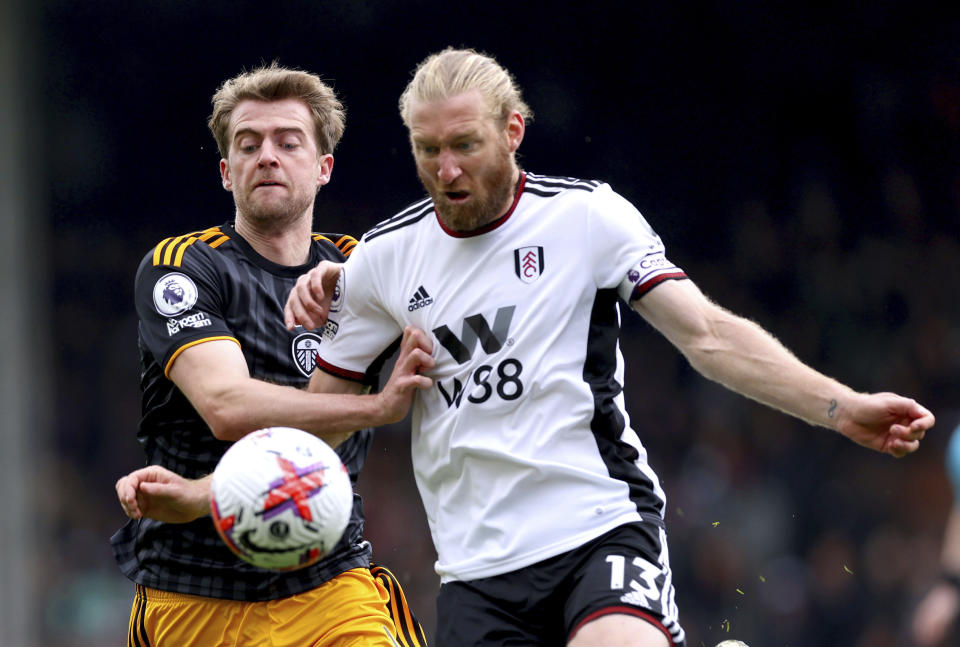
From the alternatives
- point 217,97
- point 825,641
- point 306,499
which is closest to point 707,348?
point 306,499

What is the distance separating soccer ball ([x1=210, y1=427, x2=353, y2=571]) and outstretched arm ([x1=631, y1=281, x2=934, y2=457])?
1.11m

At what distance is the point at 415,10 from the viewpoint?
12148mm

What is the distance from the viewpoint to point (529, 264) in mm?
3990

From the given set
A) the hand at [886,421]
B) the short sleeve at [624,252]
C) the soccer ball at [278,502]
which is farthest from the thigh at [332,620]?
the hand at [886,421]

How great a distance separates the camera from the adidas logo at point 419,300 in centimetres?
409

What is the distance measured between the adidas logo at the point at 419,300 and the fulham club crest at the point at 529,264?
1.01 ft

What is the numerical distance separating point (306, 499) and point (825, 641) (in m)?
7.70

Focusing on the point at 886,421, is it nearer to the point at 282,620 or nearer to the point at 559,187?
the point at 559,187

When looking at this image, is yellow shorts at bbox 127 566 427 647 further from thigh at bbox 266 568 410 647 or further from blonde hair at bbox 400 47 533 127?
blonde hair at bbox 400 47 533 127

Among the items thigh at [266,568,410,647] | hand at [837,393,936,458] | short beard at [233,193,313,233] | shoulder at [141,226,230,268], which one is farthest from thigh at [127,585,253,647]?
hand at [837,393,936,458]

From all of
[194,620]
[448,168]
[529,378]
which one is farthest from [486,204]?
[194,620]

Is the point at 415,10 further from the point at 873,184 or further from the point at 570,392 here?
the point at 570,392

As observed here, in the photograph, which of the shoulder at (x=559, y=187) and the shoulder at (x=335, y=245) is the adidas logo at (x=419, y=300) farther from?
the shoulder at (x=335, y=245)

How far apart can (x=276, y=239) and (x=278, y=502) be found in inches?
65.7
